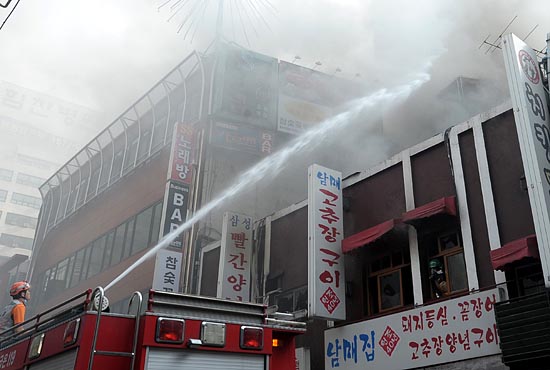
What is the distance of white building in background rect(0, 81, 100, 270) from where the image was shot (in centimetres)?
6762

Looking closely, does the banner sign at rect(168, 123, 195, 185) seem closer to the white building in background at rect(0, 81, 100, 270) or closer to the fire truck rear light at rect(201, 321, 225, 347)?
the fire truck rear light at rect(201, 321, 225, 347)

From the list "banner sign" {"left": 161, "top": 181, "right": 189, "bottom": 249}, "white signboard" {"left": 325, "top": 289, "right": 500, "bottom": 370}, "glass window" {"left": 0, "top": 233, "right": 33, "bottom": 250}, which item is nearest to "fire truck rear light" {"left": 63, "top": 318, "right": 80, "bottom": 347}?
"white signboard" {"left": 325, "top": 289, "right": 500, "bottom": 370}

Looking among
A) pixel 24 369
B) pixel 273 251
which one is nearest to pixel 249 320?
pixel 24 369

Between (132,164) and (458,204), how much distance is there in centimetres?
1657

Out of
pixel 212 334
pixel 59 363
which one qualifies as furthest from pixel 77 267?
pixel 212 334

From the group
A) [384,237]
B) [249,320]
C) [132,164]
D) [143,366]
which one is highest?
[132,164]

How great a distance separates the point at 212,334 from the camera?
4.34m

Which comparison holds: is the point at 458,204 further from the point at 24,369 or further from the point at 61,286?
the point at 61,286

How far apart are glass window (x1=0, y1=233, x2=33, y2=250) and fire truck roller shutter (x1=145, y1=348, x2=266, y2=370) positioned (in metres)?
69.3

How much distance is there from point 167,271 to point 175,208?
2.15 metres

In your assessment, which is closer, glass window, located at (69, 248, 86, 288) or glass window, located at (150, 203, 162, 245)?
glass window, located at (150, 203, 162, 245)

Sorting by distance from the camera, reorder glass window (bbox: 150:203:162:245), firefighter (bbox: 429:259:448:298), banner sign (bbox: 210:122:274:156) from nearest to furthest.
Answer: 1. firefighter (bbox: 429:259:448:298)
2. glass window (bbox: 150:203:162:245)
3. banner sign (bbox: 210:122:274:156)

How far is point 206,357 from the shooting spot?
4277mm

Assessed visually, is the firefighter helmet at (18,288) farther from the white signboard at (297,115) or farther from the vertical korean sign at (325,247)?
the white signboard at (297,115)
